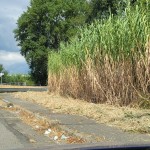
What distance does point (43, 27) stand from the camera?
76312 mm

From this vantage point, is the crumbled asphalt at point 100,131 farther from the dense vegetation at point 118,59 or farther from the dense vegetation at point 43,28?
the dense vegetation at point 43,28

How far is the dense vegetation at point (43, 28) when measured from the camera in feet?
244

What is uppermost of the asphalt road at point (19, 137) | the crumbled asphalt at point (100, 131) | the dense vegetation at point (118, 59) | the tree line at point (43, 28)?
the tree line at point (43, 28)

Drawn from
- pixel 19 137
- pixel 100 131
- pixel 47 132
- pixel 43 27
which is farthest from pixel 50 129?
pixel 43 27

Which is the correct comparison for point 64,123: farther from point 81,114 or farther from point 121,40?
point 121,40

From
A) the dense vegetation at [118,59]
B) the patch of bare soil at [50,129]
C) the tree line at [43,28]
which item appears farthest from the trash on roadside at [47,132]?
the tree line at [43,28]

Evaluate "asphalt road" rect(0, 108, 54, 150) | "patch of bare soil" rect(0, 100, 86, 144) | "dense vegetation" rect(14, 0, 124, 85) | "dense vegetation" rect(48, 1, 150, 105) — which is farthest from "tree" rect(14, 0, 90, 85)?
"asphalt road" rect(0, 108, 54, 150)

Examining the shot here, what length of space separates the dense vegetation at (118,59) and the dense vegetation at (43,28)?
52.8 m

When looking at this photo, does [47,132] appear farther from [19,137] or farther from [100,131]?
[100,131]

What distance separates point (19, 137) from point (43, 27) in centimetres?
6565

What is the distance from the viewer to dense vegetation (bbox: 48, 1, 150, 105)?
1624 centimetres

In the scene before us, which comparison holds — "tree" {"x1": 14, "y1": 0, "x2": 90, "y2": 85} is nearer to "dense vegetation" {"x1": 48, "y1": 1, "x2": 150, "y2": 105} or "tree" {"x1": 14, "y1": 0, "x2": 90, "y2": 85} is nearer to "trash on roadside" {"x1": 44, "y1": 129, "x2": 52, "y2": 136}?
"dense vegetation" {"x1": 48, "y1": 1, "x2": 150, "y2": 105}

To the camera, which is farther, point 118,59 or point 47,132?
point 118,59

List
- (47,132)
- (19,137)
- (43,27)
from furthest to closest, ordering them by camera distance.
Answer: (43,27) → (47,132) → (19,137)
